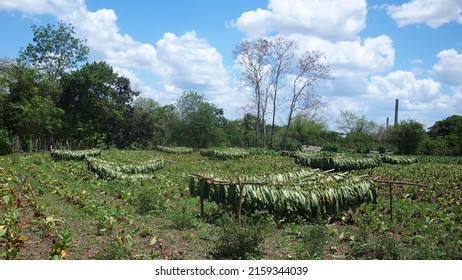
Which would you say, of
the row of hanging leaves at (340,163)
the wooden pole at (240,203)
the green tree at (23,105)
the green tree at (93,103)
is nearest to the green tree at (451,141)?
the row of hanging leaves at (340,163)

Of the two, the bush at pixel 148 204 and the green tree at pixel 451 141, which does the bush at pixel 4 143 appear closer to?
the bush at pixel 148 204

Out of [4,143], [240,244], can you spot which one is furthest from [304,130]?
[240,244]

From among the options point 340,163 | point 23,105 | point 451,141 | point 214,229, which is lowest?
point 214,229

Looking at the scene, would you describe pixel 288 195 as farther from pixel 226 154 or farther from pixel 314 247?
pixel 226 154

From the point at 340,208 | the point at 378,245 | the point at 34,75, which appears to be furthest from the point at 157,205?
the point at 34,75

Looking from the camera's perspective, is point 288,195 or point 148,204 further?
point 148,204

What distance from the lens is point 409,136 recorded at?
125 feet

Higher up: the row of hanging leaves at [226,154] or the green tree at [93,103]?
the green tree at [93,103]

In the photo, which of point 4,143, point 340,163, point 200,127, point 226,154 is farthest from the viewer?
point 200,127

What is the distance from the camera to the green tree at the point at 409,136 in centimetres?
3772

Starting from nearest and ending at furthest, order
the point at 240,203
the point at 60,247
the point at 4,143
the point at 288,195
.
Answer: the point at 60,247 < the point at 240,203 < the point at 288,195 < the point at 4,143

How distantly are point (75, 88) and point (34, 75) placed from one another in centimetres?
488

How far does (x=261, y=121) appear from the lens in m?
45.0
